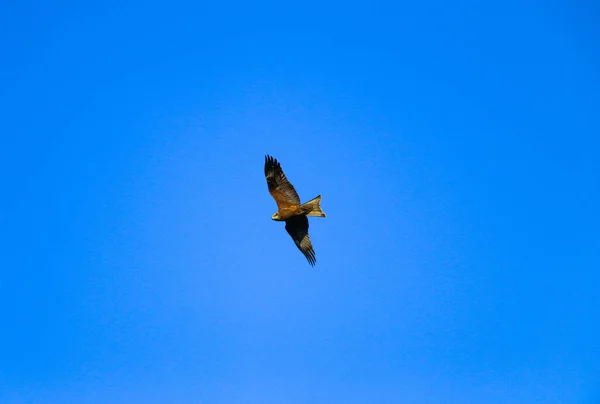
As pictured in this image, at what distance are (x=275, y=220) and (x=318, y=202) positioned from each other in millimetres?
2322

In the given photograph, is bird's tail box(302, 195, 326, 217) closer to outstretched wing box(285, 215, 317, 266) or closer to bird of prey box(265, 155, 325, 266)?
bird of prey box(265, 155, 325, 266)

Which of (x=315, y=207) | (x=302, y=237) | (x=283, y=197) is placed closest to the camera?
(x=315, y=207)

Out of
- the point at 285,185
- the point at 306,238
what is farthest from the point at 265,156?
the point at 306,238

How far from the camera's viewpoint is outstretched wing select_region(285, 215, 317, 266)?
3634 centimetres

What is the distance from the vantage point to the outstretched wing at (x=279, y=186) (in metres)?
35.5

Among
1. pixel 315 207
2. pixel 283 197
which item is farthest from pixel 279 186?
pixel 315 207

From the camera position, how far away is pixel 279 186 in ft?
117

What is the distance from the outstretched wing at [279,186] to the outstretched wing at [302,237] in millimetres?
1103

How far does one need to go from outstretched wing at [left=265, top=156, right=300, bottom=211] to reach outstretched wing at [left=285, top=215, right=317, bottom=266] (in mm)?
1103

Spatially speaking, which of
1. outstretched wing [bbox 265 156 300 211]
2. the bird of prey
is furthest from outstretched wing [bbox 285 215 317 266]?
outstretched wing [bbox 265 156 300 211]

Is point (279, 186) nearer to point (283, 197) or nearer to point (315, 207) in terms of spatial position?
point (283, 197)

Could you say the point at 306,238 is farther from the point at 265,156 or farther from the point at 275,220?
the point at 265,156

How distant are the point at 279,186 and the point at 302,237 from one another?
2835mm

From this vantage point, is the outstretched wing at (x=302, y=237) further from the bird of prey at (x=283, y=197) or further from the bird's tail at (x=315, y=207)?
the bird's tail at (x=315, y=207)
